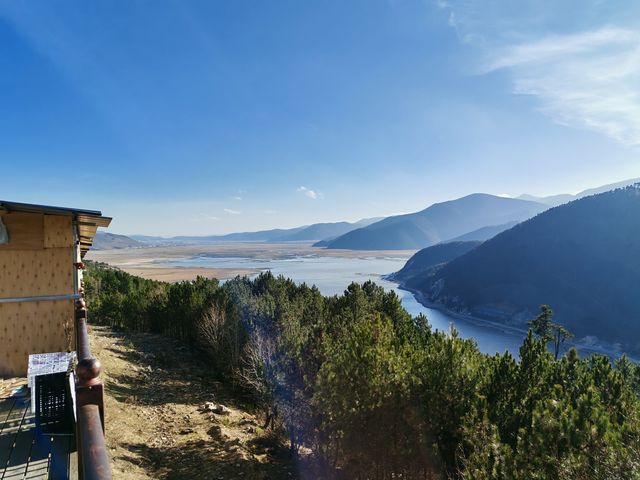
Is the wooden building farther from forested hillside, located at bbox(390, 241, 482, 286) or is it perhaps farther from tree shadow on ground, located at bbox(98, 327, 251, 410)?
forested hillside, located at bbox(390, 241, 482, 286)

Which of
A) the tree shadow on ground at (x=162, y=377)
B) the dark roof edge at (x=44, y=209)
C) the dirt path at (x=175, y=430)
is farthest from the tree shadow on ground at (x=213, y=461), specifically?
the dark roof edge at (x=44, y=209)

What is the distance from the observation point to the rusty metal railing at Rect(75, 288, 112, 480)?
5.72 ft

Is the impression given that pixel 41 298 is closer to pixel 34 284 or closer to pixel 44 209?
pixel 34 284

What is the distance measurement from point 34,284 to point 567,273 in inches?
4027

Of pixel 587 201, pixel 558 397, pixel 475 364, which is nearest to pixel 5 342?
pixel 475 364

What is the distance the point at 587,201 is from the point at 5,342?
127m

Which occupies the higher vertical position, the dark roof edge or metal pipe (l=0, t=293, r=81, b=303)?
the dark roof edge

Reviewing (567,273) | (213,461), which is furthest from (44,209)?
(567,273)

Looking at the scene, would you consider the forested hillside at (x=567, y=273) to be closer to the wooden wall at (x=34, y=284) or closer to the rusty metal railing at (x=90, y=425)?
the wooden wall at (x=34, y=284)

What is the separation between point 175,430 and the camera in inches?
419

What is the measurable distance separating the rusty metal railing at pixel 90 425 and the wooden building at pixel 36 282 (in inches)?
167

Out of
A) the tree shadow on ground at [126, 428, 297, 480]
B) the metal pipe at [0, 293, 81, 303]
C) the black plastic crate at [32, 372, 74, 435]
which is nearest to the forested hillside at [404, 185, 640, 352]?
the tree shadow on ground at [126, 428, 297, 480]

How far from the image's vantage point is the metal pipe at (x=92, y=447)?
1708mm

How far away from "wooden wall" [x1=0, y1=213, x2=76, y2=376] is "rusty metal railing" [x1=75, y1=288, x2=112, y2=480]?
15.1 feet
